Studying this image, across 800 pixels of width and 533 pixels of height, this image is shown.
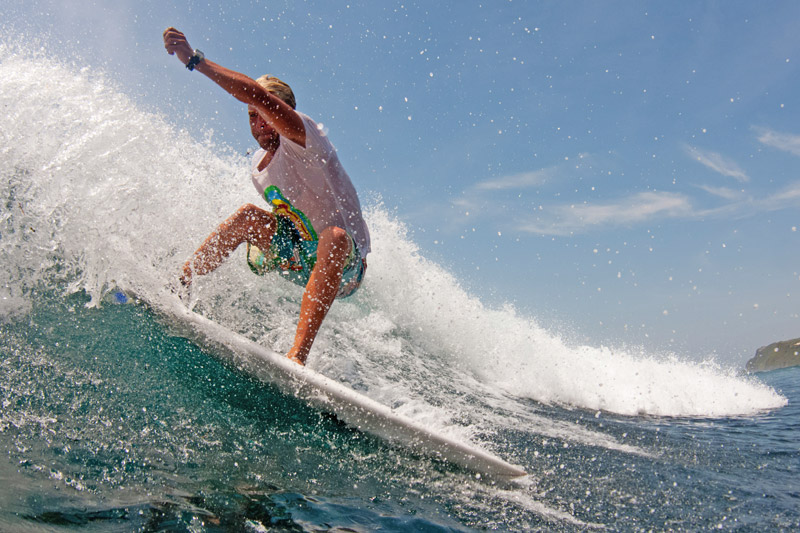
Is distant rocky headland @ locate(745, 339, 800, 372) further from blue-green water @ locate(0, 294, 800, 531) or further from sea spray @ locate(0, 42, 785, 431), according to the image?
blue-green water @ locate(0, 294, 800, 531)

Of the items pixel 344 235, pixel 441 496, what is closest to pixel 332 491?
pixel 441 496

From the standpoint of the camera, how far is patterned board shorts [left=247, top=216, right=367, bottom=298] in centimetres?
275

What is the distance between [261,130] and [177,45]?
65cm

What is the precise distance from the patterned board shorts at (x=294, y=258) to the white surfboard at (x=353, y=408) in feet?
2.56

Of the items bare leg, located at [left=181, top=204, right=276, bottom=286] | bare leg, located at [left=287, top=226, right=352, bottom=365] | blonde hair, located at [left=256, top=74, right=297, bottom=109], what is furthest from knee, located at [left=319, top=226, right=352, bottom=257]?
blonde hair, located at [left=256, top=74, right=297, bottom=109]

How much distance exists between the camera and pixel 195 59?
2057 mm

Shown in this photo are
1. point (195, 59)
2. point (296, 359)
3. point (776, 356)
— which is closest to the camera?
point (195, 59)

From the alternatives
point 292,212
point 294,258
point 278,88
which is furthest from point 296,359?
point 278,88

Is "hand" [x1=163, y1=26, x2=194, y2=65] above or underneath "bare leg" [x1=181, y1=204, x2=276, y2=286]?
above

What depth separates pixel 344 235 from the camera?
252 cm

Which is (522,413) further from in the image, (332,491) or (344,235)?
(332,491)

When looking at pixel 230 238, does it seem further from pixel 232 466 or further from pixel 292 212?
pixel 232 466

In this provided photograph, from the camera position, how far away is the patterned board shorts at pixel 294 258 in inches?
108

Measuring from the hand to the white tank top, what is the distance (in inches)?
25.0
